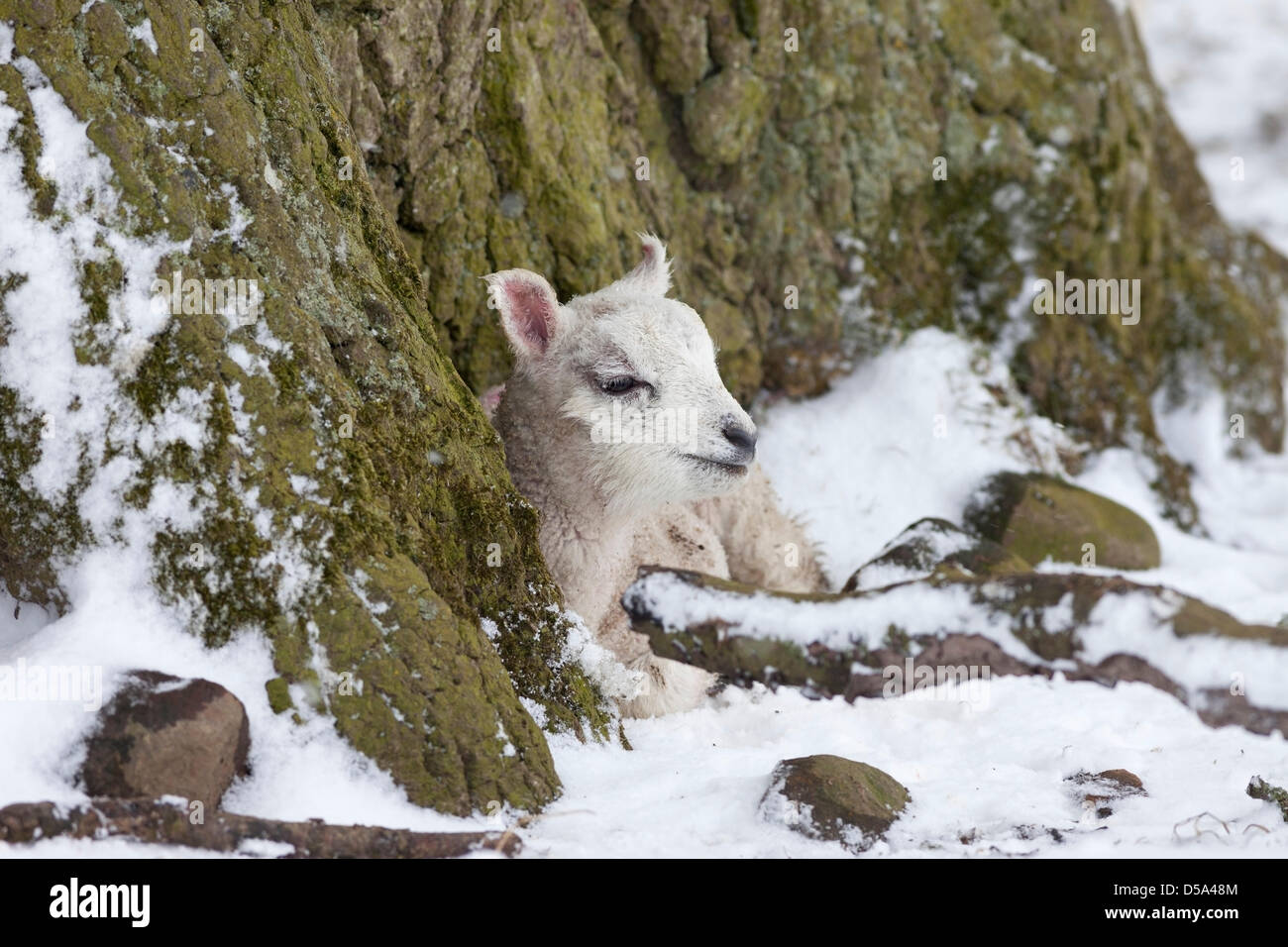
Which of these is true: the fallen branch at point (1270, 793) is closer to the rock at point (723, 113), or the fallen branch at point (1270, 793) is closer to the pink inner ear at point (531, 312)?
the pink inner ear at point (531, 312)

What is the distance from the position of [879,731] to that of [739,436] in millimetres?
1347

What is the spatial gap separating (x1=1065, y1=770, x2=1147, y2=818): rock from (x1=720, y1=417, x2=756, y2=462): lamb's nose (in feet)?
5.57

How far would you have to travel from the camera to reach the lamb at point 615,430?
5008mm

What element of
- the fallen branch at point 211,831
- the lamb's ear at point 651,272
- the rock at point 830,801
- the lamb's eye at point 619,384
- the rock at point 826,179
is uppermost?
the rock at point 826,179

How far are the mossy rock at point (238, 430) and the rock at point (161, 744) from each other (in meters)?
0.24

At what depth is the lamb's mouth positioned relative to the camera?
16.3 feet

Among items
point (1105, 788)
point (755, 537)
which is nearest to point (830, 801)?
point (1105, 788)

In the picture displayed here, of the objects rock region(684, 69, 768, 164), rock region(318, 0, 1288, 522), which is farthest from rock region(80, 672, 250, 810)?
rock region(684, 69, 768, 164)

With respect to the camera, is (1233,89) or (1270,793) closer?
(1270,793)

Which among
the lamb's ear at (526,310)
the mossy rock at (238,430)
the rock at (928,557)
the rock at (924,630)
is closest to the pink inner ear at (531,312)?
the lamb's ear at (526,310)

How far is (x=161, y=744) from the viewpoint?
122 inches

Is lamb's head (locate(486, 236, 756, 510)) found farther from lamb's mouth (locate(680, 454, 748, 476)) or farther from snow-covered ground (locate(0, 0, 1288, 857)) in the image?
snow-covered ground (locate(0, 0, 1288, 857))

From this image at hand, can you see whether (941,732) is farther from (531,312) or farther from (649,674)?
(531,312)
